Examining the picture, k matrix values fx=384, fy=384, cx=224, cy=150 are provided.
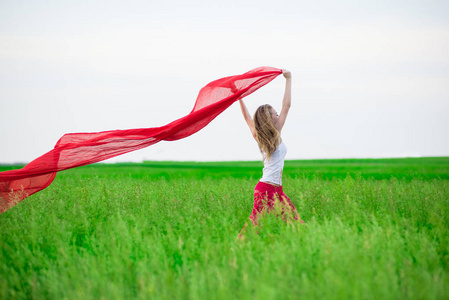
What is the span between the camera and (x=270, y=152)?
5344 millimetres

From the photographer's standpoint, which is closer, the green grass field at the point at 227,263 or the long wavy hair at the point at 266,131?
the green grass field at the point at 227,263

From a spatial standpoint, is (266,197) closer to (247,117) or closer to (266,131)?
(266,131)

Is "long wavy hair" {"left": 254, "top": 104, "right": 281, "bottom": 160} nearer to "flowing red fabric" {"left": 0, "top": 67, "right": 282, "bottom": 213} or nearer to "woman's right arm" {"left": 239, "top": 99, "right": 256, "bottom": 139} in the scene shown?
"woman's right arm" {"left": 239, "top": 99, "right": 256, "bottom": 139}

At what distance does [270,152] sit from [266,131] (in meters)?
0.30

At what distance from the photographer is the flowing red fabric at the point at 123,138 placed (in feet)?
20.5

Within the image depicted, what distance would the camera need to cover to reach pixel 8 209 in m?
6.64

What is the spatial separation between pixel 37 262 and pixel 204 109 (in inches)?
129

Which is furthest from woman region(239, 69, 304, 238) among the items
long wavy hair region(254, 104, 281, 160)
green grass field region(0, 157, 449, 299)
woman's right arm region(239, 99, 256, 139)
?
green grass field region(0, 157, 449, 299)

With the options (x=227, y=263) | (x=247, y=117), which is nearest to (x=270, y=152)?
(x=247, y=117)

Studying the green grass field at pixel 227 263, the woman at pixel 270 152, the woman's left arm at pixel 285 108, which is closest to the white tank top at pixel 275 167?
the woman at pixel 270 152

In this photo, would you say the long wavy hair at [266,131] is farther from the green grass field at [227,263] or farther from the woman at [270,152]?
the green grass field at [227,263]

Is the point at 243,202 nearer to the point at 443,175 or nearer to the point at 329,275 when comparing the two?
the point at 329,275

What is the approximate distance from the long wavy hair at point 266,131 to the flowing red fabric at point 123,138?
3.08 ft

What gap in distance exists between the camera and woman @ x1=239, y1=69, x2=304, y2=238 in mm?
5293
